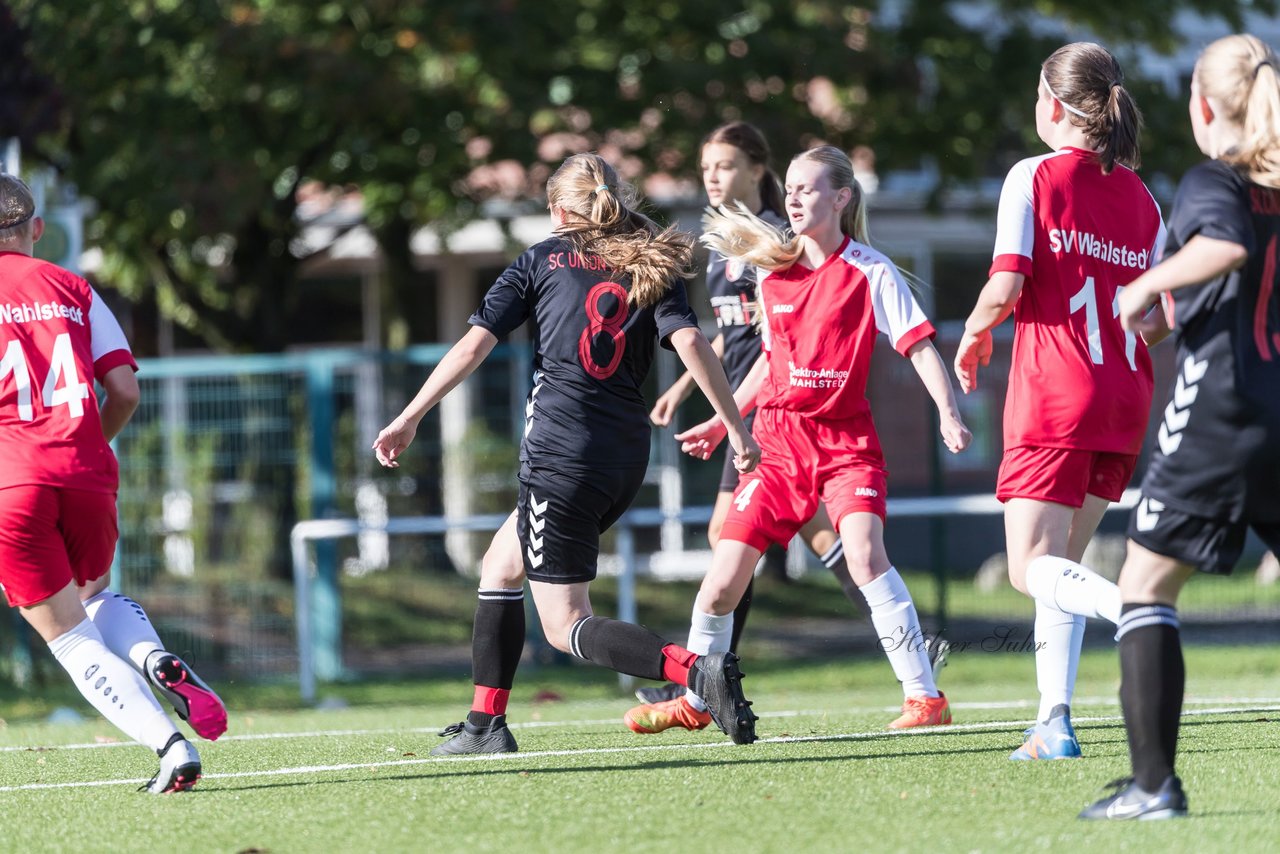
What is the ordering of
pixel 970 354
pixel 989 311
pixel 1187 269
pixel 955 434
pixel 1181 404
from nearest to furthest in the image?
pixel 1187 269 → pixel 1181 404 → pixel 989 311 → pixel 970 354 → pixel 955 434

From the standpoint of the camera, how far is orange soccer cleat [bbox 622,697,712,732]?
19.6 feet

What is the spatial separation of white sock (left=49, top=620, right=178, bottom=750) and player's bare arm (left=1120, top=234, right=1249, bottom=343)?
2.93m

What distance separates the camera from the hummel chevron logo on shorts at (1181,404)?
3.80 m

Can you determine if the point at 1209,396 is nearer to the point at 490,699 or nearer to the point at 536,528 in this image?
the point at 536,528

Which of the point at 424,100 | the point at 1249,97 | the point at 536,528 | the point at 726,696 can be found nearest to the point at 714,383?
the point at 536,528

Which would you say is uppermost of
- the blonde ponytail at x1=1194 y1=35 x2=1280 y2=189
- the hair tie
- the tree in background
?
the tree in background

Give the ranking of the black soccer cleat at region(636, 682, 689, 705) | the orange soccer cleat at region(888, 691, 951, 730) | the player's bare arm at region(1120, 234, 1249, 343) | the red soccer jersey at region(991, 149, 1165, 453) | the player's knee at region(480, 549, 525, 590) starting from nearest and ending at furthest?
the player's bare arm at region(1120, 234, 1249, 343), the red soccer jersey at region(991, 149, 1165, 453), the player's knee at region(480, 549, 525, 590), the orange soccer cleat at region(888, 691, 951, 730), the black soccer cleat at region(636, 682, 689, 705)

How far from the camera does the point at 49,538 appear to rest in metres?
4.82

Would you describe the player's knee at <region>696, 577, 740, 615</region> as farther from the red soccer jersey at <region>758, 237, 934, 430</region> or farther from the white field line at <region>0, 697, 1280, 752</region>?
the white field line at <region>0, 697, 1280, 752</region>

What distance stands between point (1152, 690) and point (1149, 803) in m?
0.27

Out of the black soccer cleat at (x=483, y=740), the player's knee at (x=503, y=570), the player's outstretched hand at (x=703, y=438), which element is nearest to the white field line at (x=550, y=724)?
the black soccer cleat at (x=483, y=740)

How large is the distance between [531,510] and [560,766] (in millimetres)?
820

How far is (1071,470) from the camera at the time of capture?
4.93 metres

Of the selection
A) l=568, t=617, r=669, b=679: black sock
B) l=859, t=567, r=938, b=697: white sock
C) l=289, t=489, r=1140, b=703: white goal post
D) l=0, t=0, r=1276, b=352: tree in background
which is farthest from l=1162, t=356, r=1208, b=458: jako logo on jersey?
l=0, t=0, r=1276, b=352: tree in background
